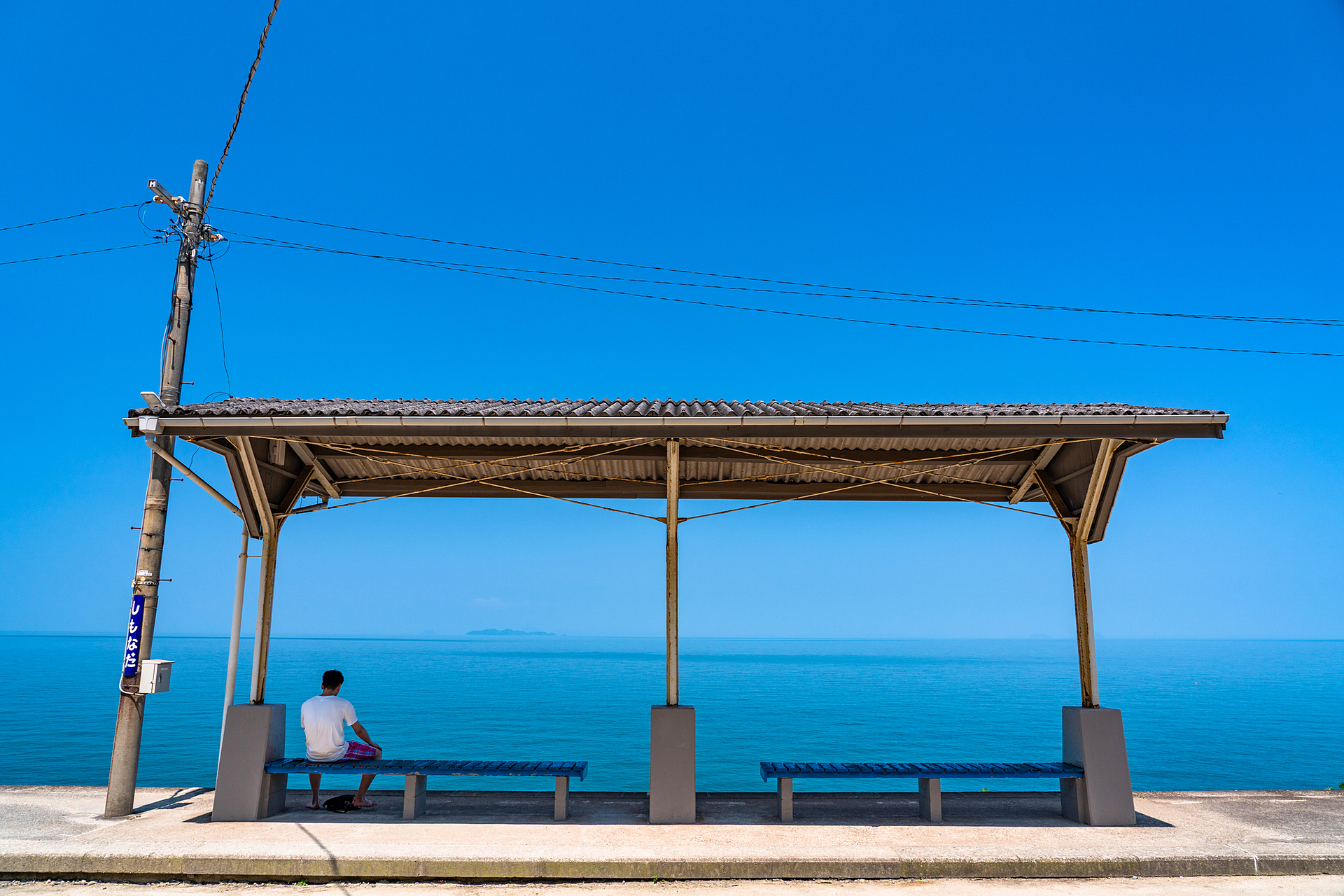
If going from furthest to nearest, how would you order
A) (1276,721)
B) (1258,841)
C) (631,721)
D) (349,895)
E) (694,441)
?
(1276,721) < (631,721) < (694,441) < (1258,841) < (349,895)

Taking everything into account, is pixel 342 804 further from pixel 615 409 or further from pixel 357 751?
pixel 615 409

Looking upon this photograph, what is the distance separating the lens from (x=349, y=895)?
5223 mm

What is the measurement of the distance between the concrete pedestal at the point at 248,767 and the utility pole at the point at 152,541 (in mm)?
677

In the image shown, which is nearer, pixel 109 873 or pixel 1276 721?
pixel 109 873

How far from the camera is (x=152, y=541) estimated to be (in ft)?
23.4

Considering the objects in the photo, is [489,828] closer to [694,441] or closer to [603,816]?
[603,816]

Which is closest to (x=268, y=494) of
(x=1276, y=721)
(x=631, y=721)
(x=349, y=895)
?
(x=349, y=895)

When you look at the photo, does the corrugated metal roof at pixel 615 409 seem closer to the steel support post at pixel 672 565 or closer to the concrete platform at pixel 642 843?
the steel support post at pixel 672 565

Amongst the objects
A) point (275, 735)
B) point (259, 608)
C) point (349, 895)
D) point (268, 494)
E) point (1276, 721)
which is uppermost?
point (268, 494)

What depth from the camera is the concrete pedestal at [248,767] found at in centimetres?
663

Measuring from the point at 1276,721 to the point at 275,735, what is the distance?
49.7 m

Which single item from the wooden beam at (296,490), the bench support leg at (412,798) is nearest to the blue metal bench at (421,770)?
the bench support leg at (412,798)

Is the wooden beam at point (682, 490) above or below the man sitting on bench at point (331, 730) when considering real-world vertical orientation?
above

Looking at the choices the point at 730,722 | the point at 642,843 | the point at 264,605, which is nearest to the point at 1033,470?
the point at 642,843
